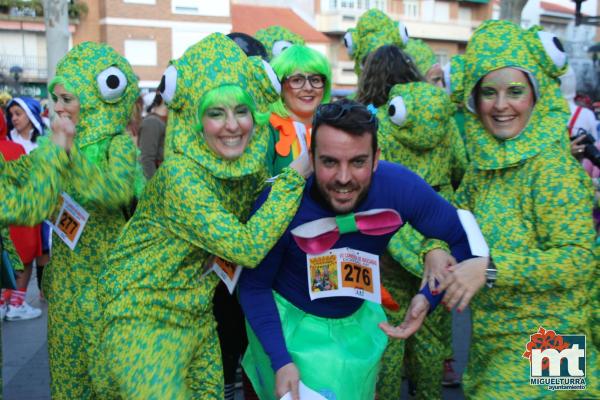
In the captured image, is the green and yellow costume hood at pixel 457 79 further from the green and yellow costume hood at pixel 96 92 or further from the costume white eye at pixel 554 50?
the green and yellow costume hood at pixel 96 92

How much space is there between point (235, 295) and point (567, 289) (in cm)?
165

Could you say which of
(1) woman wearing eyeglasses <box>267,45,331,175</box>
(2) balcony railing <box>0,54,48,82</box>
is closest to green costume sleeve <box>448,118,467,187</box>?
(1) woman wearing eyeglasses <box>267,45,331,175</box>

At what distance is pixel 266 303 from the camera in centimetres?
248

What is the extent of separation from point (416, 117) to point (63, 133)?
1.84 metres

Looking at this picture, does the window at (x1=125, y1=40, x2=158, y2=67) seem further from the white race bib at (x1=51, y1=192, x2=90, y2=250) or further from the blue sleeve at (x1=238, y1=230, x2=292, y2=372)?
the blue sleeve at (x1=238, y1=230, x2=292, y2=372)

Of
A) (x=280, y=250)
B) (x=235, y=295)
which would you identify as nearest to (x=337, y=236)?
(x=280, y=250)

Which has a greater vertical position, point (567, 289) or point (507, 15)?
point (507, 15)

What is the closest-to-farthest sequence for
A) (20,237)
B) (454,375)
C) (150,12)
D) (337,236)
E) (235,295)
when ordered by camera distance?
(337,236)
(235,295)
(454,375)
(20,237)
(150,12)

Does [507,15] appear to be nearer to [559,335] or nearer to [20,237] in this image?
[20,237]

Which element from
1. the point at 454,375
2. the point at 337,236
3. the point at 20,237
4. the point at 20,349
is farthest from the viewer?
the point at 20,237

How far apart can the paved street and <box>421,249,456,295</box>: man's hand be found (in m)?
2.13

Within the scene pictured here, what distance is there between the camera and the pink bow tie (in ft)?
7.91

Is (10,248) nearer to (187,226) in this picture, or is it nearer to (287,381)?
(187,226)

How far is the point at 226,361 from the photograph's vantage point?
3.48 m
